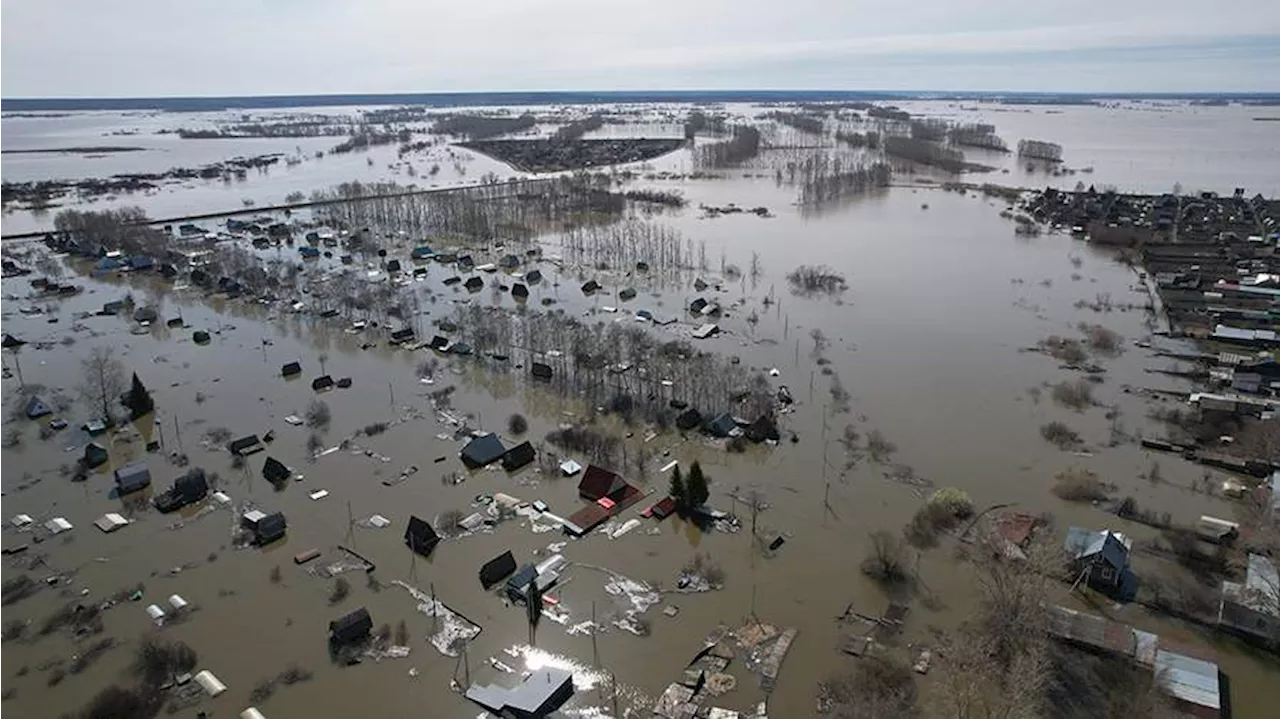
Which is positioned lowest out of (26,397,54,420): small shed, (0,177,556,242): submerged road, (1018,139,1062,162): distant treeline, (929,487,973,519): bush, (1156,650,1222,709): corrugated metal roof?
(1156,650,1222,709): corrugated metal roof

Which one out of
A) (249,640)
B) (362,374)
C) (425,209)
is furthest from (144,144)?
(249,640)

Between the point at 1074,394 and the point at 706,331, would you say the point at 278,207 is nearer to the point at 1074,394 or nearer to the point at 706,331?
the point at 706,331

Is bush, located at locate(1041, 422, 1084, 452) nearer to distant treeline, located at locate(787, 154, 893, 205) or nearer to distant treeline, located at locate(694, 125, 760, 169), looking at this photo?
distant treeline, located at locate(787, 154, 893, 205)

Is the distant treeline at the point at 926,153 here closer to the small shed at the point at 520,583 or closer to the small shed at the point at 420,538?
the small shed at the point at 420,538

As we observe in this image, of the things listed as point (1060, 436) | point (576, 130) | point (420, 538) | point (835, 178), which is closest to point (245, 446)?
point (420, 538)

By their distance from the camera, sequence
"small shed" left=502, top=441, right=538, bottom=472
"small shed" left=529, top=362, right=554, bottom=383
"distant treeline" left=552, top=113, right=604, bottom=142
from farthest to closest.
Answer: "distant treeline" left=552, top=113, right=604, bottom=142, "small shed" left=529, top=362, right=554, bottom=383, "small shed" left=502, top=441, right=538, bottom=472

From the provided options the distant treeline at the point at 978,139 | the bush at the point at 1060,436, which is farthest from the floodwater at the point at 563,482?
the distant treeline at the point at 978,139

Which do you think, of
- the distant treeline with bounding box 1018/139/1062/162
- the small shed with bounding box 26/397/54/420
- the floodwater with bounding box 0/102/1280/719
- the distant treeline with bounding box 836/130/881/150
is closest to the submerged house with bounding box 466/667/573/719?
the floodwater with bounding box 0/102/1280/719
